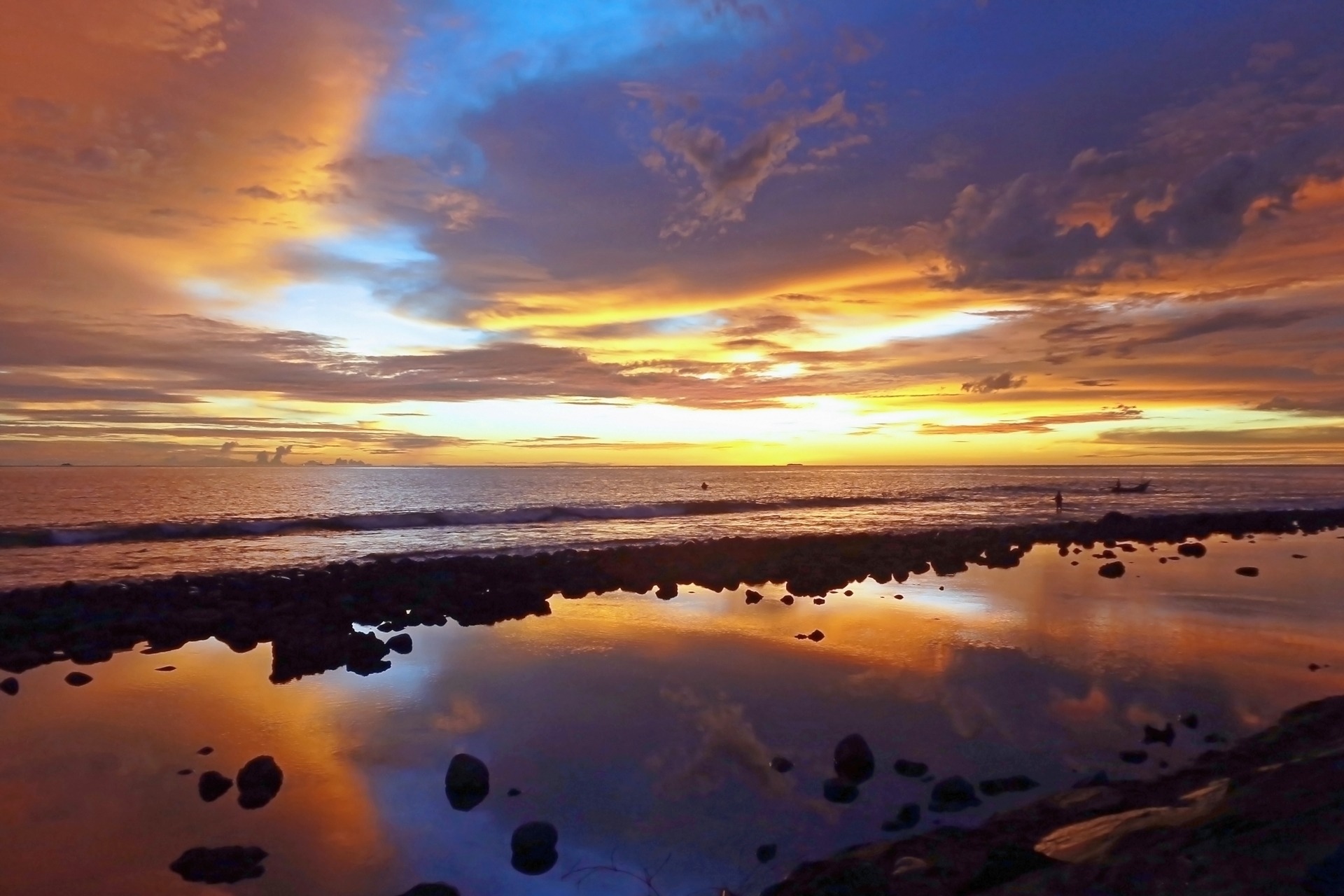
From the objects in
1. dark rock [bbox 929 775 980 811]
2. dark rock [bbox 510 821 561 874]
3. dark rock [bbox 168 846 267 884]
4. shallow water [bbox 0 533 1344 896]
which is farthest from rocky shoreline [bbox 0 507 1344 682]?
dark rock [bbox 929 775 980 811]

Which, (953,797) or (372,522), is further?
(372,522)

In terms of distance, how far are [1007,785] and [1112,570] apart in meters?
20.3

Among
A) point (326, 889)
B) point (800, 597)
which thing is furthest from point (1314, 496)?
point (326, 889)

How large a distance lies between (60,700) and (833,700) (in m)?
13.8

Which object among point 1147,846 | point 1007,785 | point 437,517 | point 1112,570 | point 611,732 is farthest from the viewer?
point 437,517

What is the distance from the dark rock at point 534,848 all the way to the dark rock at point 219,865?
2.57 m

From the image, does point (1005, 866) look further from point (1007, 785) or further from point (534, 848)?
point (534, 848)

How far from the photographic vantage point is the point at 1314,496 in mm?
68875

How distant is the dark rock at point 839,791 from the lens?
8719 mm

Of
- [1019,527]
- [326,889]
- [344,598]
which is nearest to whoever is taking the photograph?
[326,889]

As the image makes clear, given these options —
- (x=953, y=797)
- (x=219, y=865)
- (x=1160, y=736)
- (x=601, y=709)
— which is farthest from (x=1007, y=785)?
(x=219, y=865)

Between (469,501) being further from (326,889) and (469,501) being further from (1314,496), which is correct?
(1314,496)

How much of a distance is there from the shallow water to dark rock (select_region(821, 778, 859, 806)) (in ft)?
0.56

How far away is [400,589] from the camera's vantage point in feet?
77.8
